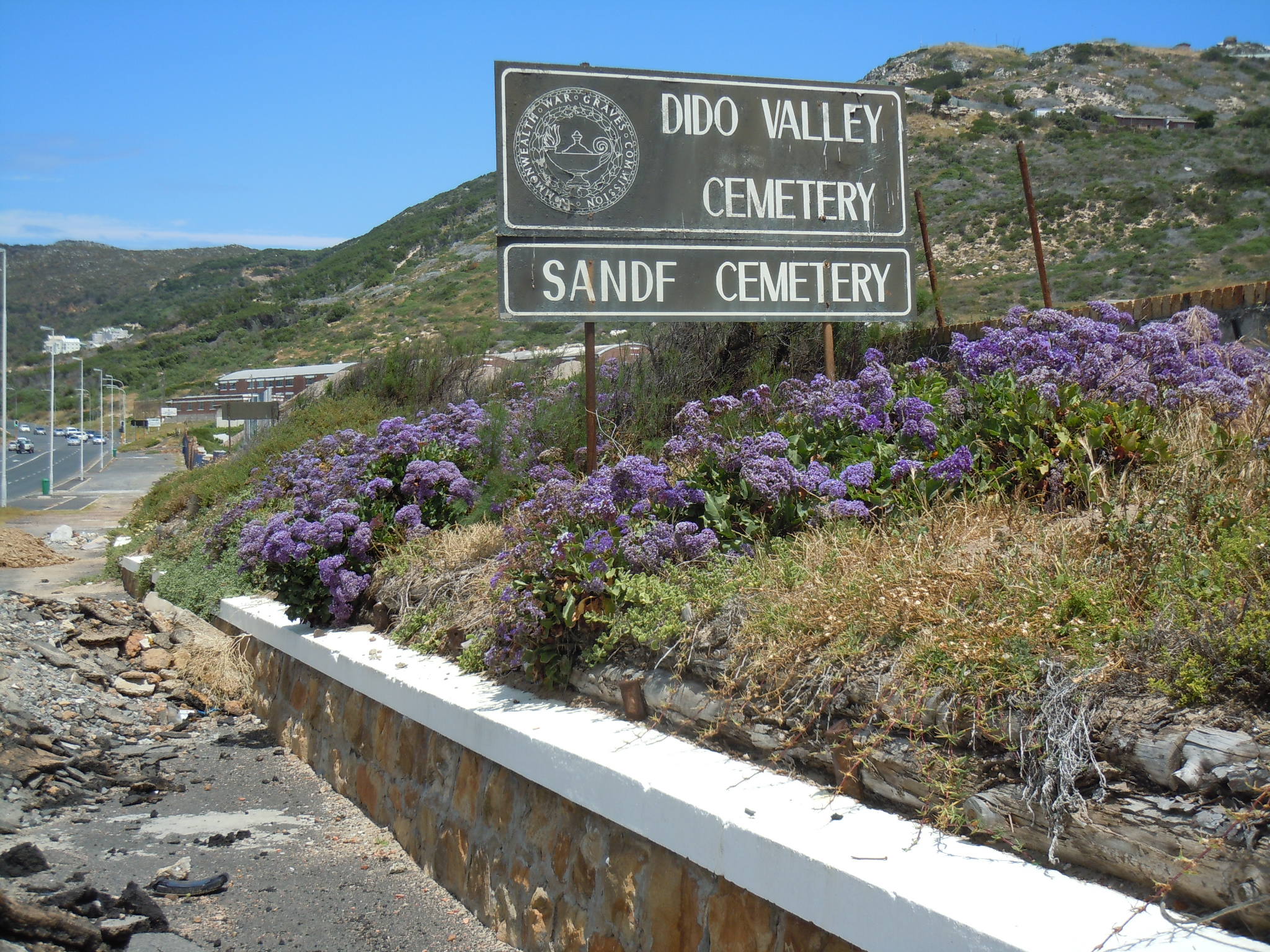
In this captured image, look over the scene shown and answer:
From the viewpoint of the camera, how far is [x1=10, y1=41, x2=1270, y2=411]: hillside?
2933 cm

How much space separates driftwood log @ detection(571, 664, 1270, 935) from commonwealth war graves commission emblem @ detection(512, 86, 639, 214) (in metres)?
3.94

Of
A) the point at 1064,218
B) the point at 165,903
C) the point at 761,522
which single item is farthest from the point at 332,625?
the point at 1064,218

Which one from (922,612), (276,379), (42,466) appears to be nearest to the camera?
(922,612)

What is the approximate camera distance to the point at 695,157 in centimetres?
643

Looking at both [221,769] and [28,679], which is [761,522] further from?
[28,679]

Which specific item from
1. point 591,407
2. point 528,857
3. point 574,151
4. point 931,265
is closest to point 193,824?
point 528,857

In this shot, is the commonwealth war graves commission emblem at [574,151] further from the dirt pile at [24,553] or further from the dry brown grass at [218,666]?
the dirt pile at [24,553]

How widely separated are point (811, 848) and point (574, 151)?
455 cm

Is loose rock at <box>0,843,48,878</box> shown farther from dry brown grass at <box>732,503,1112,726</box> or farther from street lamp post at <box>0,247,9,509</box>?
street lamp post at <box>0,247,9,509</box>

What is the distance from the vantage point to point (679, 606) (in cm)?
415

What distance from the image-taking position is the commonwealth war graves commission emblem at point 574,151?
20.4ft

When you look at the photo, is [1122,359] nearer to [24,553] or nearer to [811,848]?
[811,848]

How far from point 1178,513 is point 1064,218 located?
35.3 meters

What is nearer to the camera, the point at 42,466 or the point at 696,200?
the point at 696,200
